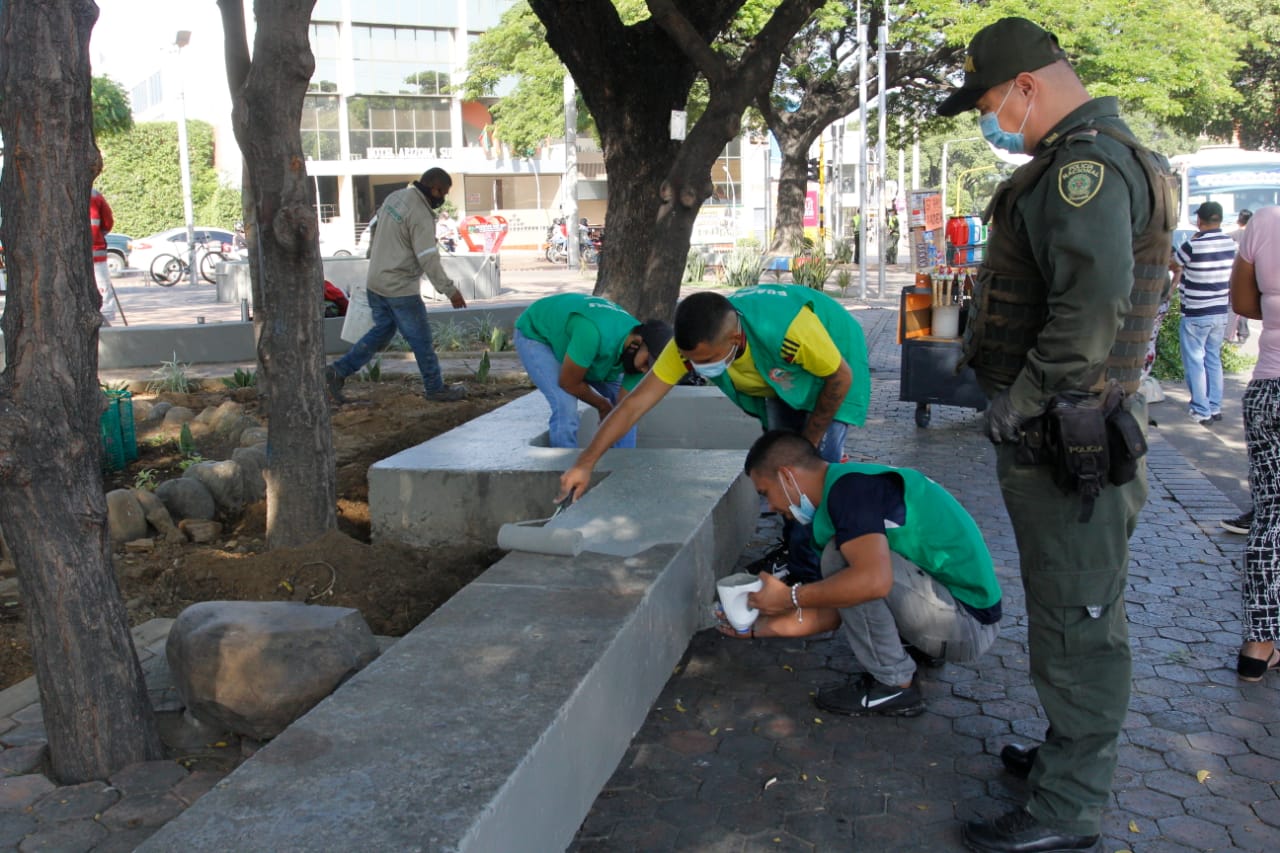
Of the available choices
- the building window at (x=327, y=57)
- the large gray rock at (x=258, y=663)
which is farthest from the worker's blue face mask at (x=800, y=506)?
the building window at (x=327, y=57)

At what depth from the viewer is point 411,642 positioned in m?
3.30

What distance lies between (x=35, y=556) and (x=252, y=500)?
9.68ft

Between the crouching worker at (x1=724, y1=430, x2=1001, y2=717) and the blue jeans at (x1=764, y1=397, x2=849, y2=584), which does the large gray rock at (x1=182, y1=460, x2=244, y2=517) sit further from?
the crouching worker at (x1=724, y1=430, x2=1001, y2=717)

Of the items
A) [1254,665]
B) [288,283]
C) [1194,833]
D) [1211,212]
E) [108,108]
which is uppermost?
[108,108]

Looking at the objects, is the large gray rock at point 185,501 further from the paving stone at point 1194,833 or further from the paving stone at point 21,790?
the paving stone at point 1194,833

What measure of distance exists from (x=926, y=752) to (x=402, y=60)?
47.9 metres

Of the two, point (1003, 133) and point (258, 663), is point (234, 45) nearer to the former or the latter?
point (258, 663)

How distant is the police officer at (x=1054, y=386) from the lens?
2803 millimetres

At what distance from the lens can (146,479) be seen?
21.1ft

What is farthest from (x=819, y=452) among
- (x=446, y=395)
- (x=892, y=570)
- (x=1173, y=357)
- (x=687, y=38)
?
(x=1173, y=357)

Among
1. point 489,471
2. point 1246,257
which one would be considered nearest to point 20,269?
point 489,471

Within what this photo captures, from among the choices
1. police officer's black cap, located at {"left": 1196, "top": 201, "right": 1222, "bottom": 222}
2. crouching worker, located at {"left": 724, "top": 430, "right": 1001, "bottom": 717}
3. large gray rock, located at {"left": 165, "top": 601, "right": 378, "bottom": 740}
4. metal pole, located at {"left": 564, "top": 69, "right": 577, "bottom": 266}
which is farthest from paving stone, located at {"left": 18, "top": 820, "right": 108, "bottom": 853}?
metal pole, located at {"left": 564, "top": 69, "right": 577, "bottom": 266}

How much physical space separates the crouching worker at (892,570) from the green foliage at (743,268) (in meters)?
16.3

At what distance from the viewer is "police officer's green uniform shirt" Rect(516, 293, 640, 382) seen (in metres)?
5.56
